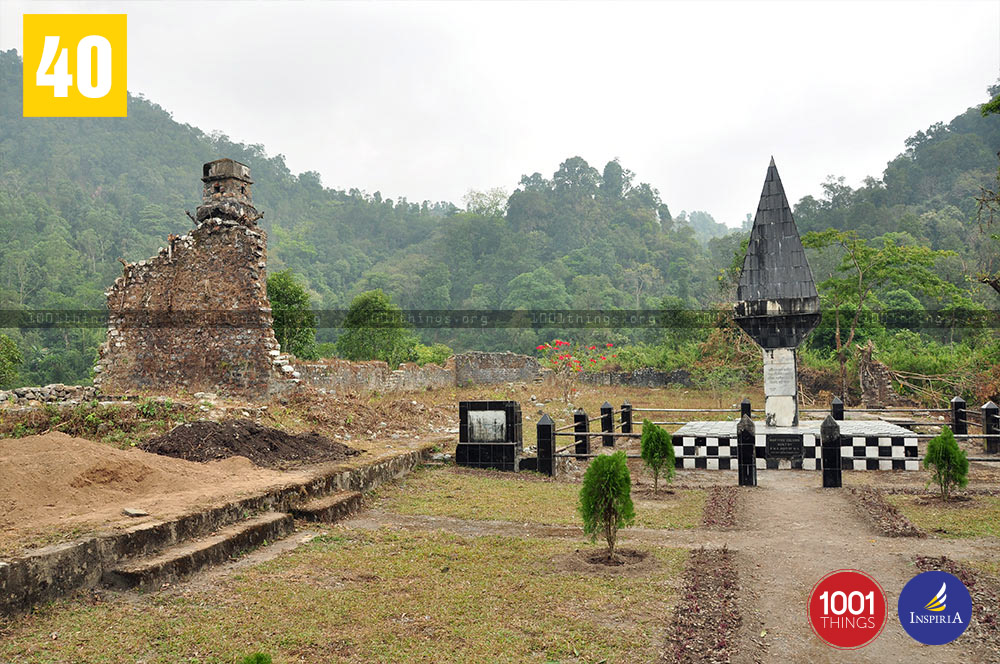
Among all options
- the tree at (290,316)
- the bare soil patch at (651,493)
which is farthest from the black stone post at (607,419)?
the tree at (290,316)

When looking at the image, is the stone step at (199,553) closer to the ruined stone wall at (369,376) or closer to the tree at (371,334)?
the ruined stone wall at (369,376)

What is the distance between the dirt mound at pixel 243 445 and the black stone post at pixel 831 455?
6475 millimetres

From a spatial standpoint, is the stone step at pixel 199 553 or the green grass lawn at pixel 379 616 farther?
the stone step at pixel 199 553

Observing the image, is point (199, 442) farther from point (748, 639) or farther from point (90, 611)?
point (748, 639)

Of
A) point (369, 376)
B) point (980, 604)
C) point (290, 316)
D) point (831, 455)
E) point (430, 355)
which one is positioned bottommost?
point (980, 604)

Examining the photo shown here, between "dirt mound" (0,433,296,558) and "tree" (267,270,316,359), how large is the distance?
67.3 ft

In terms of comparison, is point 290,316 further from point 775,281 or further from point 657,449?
point 657,449

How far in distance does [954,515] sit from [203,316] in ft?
41.3

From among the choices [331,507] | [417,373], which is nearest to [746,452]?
[331,507]

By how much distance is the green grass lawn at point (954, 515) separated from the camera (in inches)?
253

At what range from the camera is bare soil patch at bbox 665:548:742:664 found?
12.1 feet

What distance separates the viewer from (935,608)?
13.6ft

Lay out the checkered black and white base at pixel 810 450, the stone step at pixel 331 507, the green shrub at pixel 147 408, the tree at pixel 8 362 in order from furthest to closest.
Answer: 1. the tree at pixel 8 362
2. the checkered black and white base at pixel 810 450
3. the green shrub at pixel 147 408
4. the stone step at pixel 331 507

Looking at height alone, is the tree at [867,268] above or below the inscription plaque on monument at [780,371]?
above
